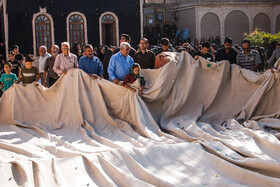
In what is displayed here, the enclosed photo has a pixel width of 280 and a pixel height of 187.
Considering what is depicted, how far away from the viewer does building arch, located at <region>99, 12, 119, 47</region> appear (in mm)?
20500

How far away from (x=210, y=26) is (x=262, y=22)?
146 inches

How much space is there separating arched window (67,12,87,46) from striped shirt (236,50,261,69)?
42.8 ft

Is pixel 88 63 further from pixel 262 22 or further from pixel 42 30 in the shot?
pixel 262 22

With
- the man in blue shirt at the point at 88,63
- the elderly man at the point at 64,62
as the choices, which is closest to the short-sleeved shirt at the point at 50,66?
the elderly man at the point at 64,62

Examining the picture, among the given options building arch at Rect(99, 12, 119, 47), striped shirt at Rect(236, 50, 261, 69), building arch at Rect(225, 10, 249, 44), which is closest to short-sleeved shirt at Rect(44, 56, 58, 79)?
striped shirt at Rect(236, 50, 261, 69)

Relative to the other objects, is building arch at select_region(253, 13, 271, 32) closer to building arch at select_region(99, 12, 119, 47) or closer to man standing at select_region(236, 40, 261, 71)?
building arch at select_region(99, 12, 119, 47)

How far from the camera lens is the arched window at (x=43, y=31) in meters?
19.4

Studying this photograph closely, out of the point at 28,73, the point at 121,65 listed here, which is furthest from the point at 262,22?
the point at 28,73

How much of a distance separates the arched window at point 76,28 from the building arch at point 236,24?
1030 cm

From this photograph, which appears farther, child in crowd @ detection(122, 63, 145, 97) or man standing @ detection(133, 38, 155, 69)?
man standing @ detection(133, 38, 155, 69)

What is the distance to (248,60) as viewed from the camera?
8.20 m

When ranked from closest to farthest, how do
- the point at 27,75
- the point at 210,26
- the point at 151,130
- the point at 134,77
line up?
the point at 151,130
the point at 134,77
the point at 27,75
the point at 210,26

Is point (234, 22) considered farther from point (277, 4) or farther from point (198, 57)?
point (198, 57)

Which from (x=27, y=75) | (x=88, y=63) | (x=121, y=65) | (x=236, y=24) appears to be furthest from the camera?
(x=236, y=24)
